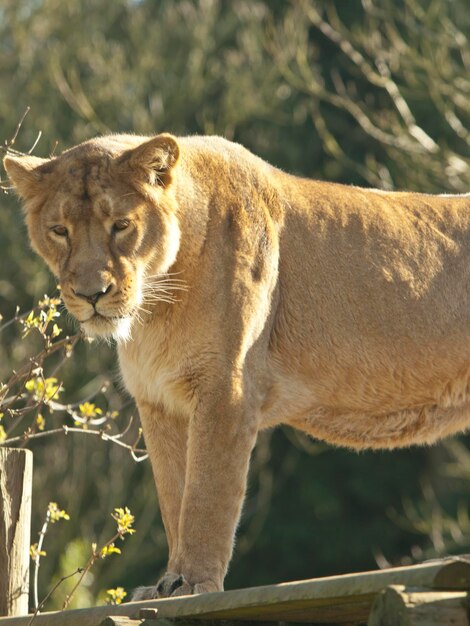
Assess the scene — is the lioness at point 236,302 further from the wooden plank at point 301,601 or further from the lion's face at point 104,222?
Answer: the wooden plank at point 301,601

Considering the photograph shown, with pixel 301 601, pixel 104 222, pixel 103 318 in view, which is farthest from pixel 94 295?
pixel 301 601

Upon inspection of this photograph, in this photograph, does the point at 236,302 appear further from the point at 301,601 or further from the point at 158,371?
the point at 301,601

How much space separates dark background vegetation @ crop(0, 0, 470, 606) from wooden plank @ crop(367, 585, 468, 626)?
360 inches

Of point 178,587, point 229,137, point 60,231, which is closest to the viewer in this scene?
point 178,587

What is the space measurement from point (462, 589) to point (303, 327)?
2302 mm

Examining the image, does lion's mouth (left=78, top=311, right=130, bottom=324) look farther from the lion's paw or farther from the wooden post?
the lion's paw

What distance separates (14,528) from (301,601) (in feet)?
5.55

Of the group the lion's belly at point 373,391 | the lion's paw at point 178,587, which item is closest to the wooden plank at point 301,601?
the lion's paw at point 178,587

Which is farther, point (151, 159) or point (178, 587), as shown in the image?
point (151, 159)

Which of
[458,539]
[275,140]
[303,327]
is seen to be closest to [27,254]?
[275,140]

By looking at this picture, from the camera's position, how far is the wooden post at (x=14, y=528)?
17.2ft

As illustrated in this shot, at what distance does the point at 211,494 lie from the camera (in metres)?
5.40

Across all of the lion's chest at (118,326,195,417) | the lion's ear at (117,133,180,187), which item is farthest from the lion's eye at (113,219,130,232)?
the lion's chest at (118,326,195,417)

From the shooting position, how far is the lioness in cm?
543
